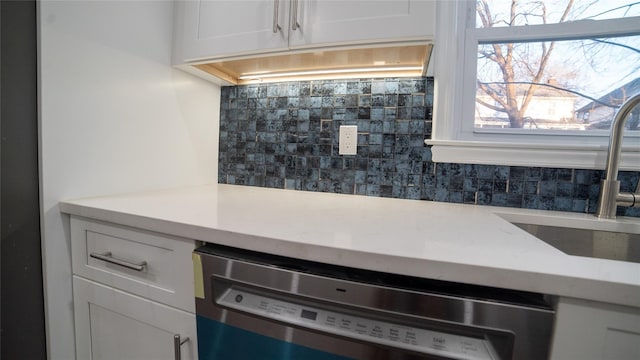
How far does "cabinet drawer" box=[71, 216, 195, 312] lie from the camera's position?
608mm

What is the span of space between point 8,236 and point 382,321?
0.99 m

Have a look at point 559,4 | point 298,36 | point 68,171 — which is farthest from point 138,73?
point 559,4

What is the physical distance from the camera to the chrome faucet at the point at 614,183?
79 cm

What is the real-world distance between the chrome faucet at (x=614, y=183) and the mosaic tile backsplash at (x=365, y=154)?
98mm

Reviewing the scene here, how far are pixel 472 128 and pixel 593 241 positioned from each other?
0.54m

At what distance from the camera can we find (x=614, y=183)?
0.81 metres

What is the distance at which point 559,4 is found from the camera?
3.12 feet

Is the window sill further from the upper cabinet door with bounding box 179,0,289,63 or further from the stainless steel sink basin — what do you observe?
the upper cabinet door with bounding box 179,0,289,63

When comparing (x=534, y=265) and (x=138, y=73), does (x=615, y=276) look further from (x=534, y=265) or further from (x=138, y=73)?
(x=138, y=73)

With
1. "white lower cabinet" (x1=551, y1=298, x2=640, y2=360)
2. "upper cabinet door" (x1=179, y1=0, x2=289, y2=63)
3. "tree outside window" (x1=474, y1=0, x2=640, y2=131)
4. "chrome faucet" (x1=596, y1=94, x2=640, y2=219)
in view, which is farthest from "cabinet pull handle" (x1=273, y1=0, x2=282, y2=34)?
"chrome faucet" (x1=596, y1=94, x2=640, y2=219)

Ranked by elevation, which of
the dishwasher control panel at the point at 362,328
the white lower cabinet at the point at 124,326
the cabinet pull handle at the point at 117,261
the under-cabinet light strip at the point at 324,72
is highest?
the under-cabinet light strip at the point at 324,72

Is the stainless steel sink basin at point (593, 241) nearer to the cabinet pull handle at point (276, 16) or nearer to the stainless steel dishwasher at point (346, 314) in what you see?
the stainless steel dishwasher at point (346, 314)

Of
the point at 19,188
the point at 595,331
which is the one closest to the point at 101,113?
the point at 19,188

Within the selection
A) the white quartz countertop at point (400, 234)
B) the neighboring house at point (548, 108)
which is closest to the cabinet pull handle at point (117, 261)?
the white quartz countertop at point (400, 234)
